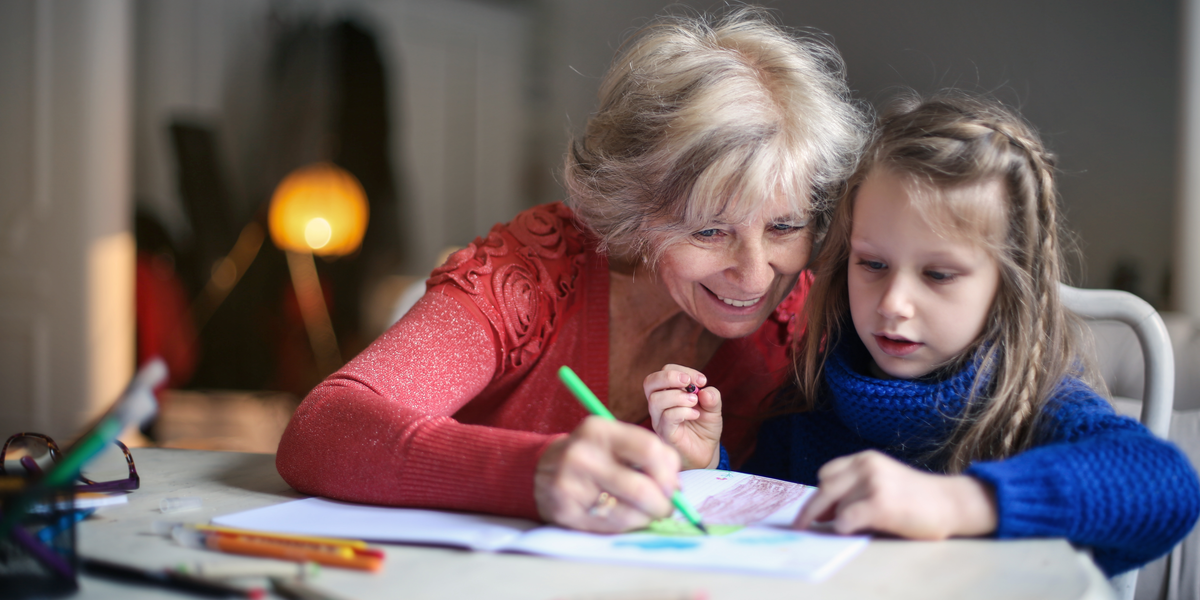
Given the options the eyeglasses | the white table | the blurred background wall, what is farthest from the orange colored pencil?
the blurred background wall

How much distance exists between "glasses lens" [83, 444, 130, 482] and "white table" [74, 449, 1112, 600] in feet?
0.96

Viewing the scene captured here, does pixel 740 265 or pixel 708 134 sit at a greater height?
pixel 708 134

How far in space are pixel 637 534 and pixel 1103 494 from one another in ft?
1.24

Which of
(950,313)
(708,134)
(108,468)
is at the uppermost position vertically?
(708,134)

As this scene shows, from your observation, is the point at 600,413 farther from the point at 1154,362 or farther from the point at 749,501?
the point at 1154,362

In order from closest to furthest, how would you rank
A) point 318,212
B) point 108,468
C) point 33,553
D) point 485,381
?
point 33,553, point 108,468, point 485,381, point 318,212

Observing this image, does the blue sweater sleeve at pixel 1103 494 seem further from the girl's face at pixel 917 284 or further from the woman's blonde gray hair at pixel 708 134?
the woman's blonde gray hair at pixel 708 134

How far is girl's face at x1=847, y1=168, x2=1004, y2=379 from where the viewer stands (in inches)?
35.6

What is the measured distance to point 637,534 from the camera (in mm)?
673

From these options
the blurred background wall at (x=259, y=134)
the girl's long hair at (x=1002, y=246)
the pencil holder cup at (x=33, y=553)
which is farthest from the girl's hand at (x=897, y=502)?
the blurred background wall at (x=259, y=134)

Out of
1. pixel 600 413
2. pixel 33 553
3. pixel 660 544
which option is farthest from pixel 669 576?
pixel 33 553

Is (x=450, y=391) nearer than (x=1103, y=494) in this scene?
No

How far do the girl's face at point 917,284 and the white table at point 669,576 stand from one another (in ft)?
1.03

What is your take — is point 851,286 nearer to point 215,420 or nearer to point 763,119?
point 763,119
